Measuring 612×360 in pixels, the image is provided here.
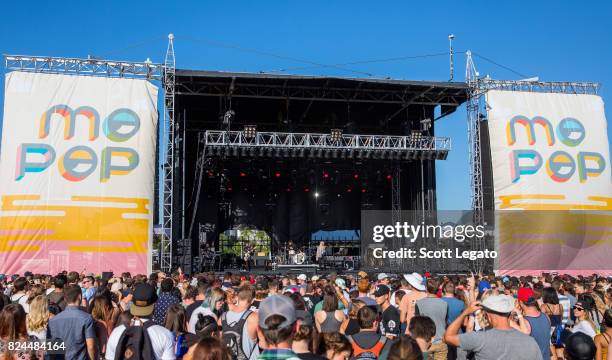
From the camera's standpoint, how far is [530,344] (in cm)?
336

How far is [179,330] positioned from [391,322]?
2049 millimetres

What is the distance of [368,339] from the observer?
151 inches

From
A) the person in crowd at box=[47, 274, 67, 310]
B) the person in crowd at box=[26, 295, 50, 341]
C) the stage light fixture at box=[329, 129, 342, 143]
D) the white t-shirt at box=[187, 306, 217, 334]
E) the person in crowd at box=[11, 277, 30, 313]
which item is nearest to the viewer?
the person in crowd at box=[26, 295, 50, 341]

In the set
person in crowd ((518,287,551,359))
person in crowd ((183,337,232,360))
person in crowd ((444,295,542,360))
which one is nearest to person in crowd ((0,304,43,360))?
person in crowd ((183,337,232,360))

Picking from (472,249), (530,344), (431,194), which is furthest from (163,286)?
(431,194)

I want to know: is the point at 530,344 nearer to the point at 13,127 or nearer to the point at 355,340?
the point at 355,340

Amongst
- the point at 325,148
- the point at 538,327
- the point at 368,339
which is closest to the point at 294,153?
the point at 325,148

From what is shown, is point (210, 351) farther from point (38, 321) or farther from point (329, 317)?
point (329, 317)

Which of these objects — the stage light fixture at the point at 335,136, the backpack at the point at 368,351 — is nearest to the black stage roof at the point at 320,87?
the stage light fixture at the point at 335,136

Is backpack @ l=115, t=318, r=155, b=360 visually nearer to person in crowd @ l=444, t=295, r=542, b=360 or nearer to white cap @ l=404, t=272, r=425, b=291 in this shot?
person in crowd @ l=444, t=295, r=542, b=360

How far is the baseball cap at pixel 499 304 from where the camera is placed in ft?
11.1

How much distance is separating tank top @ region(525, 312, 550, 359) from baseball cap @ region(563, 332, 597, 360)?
1.74 metres

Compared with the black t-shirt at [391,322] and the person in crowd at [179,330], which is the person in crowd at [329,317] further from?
the person in crowd at [179,330]

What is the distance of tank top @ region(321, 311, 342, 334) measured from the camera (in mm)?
5176
